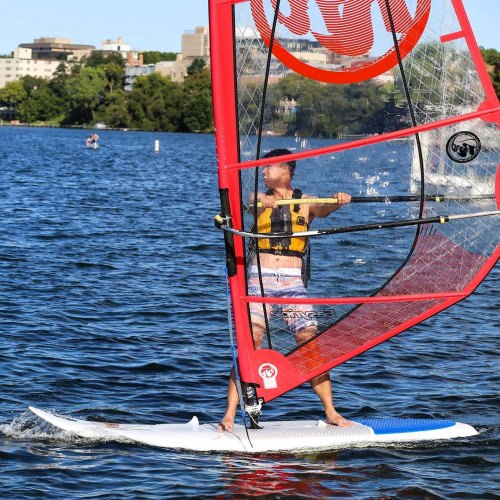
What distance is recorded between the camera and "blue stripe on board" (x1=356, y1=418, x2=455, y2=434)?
8.37 meters

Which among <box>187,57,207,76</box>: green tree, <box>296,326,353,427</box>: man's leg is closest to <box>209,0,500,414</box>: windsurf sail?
<box>296,326,353,427</box>: man's leg

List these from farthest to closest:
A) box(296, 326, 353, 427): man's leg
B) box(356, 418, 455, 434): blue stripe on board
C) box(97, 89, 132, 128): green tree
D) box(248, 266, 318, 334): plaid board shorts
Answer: box(97, 89, 132, 128): green tree < box(356, 418, 455, 434): blue stripe on board < box(296, 326, 353, 427): man's leg < box(248, 266, 318, 334): plaid board shorts

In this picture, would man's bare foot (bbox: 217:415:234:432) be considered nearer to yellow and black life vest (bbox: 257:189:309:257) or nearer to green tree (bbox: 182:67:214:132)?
yellow and black life vest (bbox: 257:189:309:257)

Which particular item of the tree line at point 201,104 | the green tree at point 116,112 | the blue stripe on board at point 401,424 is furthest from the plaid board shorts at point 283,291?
the green tree at point 116,112

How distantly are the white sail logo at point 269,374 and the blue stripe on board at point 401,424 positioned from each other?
38.6 inches

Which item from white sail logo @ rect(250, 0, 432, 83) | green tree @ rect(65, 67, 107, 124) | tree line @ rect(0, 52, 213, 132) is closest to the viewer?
white sail logo @ rect(250, 0, 432, 83)

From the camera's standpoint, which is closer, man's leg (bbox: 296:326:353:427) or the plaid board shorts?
the plaid board shorts

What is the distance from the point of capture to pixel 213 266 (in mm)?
19438

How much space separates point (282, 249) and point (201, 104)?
485ft

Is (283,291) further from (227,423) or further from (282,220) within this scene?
(227,423)

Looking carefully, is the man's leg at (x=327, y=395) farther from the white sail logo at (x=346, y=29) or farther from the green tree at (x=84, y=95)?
the green tree at (x=84, y=95)

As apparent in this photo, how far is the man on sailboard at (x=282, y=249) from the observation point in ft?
24.4

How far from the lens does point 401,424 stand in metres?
8.49

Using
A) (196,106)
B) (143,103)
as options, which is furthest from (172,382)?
(143,103)
